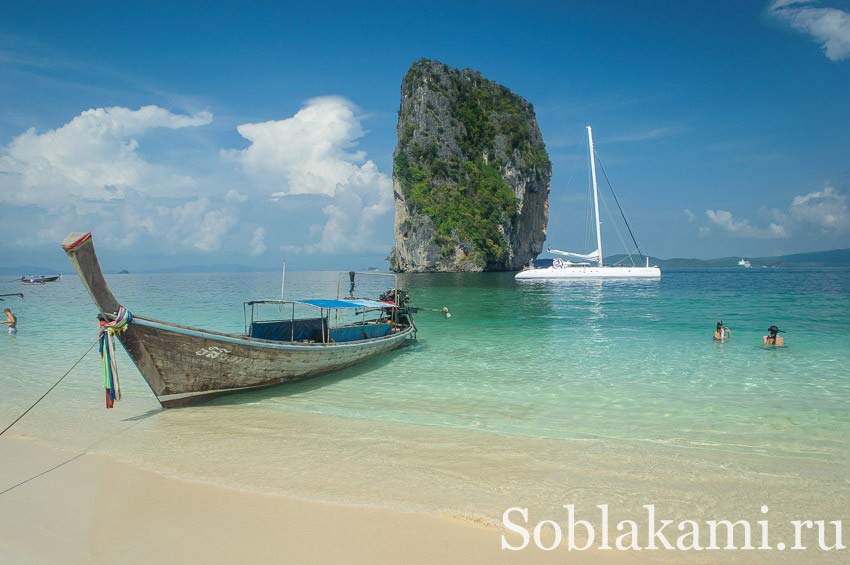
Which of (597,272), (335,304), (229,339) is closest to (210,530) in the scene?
(229,339)

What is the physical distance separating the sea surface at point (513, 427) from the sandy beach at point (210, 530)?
0.34m

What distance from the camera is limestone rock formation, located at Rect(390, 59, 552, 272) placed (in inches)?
3376

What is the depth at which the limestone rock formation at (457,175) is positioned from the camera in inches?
3376

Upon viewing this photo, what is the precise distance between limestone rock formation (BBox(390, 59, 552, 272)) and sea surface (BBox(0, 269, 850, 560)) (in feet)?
230

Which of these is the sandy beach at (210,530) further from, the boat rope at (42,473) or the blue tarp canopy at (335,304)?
the blue tarp canopy at (335,304)

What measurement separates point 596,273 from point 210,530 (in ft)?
200

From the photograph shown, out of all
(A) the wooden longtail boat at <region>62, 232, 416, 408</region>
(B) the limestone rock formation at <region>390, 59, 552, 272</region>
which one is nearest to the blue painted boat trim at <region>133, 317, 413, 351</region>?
(A) the wooden longtail boat at <region>62, 232, 416, 408</region>

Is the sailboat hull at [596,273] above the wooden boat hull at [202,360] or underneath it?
above

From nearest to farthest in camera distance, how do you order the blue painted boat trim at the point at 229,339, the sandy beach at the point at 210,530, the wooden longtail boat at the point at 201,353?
1. the sandy beach at the point at 210,530
2. the wooden longtail boat at the point at 201,353
3. the blue painted boat trim at the point at 229,339

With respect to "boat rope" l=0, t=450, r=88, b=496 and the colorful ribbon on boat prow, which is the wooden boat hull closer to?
the colorful ribbon on boat prow

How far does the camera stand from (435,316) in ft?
84.0

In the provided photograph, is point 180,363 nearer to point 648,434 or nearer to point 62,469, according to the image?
point 62,469

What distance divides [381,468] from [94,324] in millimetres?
23181

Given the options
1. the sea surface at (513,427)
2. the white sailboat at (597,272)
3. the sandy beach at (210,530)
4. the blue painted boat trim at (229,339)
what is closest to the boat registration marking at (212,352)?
the blue painted boat trim at (229,339)
